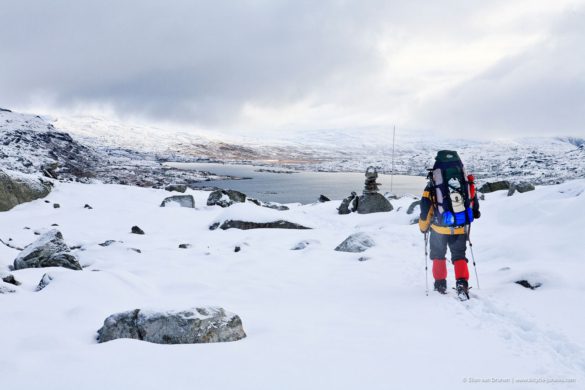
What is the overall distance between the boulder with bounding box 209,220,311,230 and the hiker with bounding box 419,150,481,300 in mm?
11573

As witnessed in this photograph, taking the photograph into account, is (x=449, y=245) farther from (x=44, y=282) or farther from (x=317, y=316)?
(x=44, y=282)

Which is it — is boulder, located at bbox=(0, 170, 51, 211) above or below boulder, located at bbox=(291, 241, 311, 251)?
above

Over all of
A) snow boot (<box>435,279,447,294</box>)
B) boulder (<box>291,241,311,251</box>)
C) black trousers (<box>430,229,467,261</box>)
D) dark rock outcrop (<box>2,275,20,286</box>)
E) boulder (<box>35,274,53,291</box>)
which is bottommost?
boulder (<box>291,241,311,251</box>)

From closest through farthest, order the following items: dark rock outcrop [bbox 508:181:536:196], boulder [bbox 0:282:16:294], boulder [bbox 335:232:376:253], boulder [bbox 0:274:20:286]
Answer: boulder [bbox 0:282:16:294]
boulder [bbox 0:274:20:286]
boulder [bbox 335:232:376:253]
dark rock outcrop [bbox 508:181:536:196]

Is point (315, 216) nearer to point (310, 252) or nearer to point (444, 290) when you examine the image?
point (310, 252)

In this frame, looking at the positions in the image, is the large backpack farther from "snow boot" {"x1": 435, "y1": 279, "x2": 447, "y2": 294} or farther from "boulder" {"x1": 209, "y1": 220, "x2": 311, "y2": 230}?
"boulder" {"x1": 209, "y1": 220, "x2": 311, "y2": 230}

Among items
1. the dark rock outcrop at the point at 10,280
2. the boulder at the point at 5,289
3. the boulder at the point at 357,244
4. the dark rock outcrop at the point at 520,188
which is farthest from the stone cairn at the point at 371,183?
the boulder at the point at 5,289

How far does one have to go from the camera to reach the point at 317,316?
6246 millimetres

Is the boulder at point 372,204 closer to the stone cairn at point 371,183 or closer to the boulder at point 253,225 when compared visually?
the stone cairn at point 371,183

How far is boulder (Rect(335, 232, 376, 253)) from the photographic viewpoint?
12656 millimetres

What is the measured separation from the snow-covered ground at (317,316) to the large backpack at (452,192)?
1506 millimetres

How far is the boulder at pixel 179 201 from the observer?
26.6m

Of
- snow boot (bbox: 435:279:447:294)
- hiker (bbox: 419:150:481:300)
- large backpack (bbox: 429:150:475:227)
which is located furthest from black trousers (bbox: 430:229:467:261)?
snow boot (bbox: 435:279:447:294)

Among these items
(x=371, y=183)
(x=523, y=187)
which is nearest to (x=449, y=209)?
(x=523, y=187)
